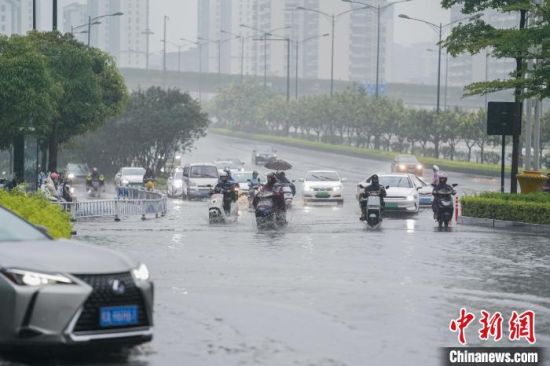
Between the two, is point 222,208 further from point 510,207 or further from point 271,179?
point 510,207

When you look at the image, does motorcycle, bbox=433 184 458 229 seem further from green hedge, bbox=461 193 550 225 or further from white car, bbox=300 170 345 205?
white car, bbox=300 170 345 205

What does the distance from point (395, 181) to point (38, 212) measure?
21055 mm

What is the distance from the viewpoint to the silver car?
1064 centimetres

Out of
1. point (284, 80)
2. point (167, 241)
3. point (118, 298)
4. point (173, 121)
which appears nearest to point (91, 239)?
point (167, 241)

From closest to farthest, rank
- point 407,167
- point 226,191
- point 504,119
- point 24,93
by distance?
point 226,191 → point 504,119 → point 24,93 → point 407,167

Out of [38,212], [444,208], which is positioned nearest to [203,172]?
[444,208]

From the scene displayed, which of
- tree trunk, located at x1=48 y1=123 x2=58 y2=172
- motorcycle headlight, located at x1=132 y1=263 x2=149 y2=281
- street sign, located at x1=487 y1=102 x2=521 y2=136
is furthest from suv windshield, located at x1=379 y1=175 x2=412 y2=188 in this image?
motorcycle headlight, located at x1=132 y1=263 x2=149 y2=281

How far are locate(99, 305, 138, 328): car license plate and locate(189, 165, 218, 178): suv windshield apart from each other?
128 ft

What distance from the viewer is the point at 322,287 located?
17.9 m

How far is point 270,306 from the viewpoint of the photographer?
15.7 metres

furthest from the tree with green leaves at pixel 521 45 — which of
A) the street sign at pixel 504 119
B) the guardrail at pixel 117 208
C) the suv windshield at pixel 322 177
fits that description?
the suv windshield at pixel 322 177

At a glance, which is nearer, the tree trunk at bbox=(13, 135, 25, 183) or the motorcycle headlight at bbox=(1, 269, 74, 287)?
the motorcycle headlight at bbox=(1, 269, 74, 287)

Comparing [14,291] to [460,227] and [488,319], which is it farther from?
[460,227]

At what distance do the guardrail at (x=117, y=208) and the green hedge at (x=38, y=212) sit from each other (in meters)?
11.0
